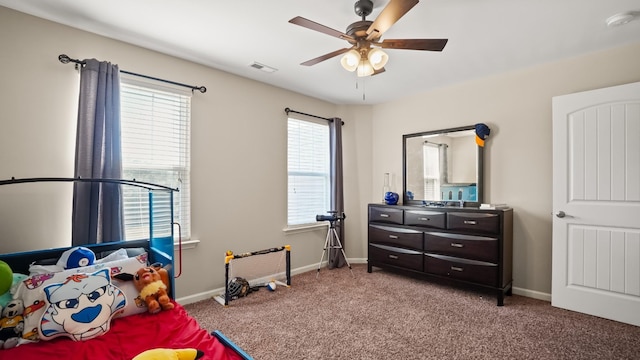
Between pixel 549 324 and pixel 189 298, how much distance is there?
3.31 meters

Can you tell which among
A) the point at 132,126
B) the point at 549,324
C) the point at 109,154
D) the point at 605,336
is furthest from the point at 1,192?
the point at 605,336

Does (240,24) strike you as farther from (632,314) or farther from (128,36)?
(632,314)

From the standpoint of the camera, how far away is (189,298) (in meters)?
2.97

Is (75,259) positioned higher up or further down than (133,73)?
further down

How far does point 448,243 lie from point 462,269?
0.30 metres

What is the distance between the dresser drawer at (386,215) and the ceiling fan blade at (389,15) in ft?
7.63

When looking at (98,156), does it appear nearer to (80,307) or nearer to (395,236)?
(80,307)

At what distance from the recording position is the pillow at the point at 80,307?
4.84 feet

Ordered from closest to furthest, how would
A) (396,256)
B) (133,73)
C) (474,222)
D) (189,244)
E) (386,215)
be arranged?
(133,73)
(189,244)
(474,222)
(396,256)
(386,215)

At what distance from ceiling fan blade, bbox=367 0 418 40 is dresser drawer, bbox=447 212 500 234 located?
2.16m

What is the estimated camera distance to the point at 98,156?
2324mm

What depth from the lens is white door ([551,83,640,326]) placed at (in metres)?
2.49

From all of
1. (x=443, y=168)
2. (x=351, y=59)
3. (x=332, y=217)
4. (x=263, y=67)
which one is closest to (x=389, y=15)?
(x=351, y=59)

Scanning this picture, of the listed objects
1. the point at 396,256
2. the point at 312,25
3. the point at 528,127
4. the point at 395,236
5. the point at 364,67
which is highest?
the point at 312,25
